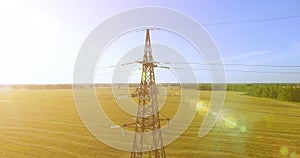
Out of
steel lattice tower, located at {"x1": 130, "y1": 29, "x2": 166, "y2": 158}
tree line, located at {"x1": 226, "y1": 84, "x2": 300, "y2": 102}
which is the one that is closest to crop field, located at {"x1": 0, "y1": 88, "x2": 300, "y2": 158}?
steel lattice tower, located at {"x1": 130, "y1": 29, "x2": 166, "y2": 158}

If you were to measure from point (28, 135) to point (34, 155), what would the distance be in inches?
509

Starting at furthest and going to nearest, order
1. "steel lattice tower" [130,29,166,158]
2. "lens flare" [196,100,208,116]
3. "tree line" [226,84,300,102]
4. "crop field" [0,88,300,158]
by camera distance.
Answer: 1. "tree line" [226,84,300,102]
2. "lens flare" [196,100,208,116]
3. "crop field" [0,88,300,158]
4. "steel lattice tower" [130,29,166,158]

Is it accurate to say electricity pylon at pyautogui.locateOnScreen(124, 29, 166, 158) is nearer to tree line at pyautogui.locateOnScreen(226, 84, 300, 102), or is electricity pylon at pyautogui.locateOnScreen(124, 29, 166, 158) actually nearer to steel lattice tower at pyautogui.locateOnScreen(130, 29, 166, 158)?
steel lattice tower at pyautogui.locateOnScreen(130, 29, 166, 158)

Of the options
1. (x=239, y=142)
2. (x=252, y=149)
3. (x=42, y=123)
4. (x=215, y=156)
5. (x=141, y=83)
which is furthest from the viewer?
(x=42, y=123)

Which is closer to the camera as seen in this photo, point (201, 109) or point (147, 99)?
point (147, 99)

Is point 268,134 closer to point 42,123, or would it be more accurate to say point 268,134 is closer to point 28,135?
point 28,135

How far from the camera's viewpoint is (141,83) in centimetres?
2142

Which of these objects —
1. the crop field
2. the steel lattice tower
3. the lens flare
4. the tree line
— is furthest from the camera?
the tree line

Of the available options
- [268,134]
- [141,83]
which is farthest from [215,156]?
[268,134]

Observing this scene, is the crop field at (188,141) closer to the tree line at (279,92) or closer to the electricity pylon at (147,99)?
the electricity pylon at (147,99)

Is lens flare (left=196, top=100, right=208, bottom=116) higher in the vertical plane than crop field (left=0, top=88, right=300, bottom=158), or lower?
higher

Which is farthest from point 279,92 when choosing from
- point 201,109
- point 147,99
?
point 147,99

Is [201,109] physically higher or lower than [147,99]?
lower

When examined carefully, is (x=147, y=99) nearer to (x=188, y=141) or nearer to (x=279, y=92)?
(x=188, y=141)
